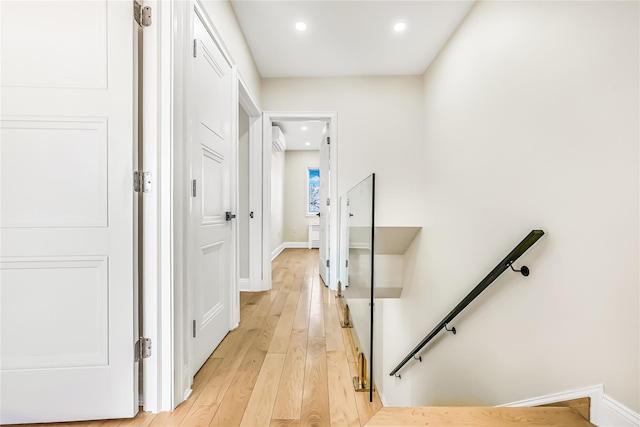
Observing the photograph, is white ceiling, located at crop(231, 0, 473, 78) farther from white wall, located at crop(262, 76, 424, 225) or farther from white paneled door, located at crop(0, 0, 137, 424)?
white paneled door, located at crop(0, 0, 137, 424)

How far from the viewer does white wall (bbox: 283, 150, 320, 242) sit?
294 inches

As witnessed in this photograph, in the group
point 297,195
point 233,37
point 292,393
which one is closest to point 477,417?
point 292,393

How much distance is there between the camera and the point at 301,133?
19.4ft

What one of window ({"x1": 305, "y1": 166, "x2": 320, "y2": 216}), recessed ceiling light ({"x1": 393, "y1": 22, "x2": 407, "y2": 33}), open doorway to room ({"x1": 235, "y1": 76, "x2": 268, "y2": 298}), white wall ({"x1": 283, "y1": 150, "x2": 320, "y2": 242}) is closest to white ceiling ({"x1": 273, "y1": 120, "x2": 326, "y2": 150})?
white wall ({"x1": 283, "y1": 150, "x2": 320, "y2": 242})

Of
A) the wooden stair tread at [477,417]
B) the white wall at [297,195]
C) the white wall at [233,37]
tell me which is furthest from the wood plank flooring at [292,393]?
the white wall at [297,195]

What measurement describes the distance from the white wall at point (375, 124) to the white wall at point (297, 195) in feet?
13.6

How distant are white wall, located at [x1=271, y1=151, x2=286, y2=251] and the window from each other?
719 millimetres

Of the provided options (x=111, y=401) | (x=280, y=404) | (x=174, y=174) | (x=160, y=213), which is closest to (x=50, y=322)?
(x=111, y=401)

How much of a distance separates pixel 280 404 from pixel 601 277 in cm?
149

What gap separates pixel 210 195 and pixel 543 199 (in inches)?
76.1

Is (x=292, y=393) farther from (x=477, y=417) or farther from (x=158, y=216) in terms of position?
(x=158, y=216)

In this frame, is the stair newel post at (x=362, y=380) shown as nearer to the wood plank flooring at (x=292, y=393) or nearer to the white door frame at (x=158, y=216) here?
the wood plank flooring at (x=292, y=393)

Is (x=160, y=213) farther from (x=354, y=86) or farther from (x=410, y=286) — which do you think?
(x=410, y=286)

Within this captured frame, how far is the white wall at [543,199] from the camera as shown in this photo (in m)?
1.08
